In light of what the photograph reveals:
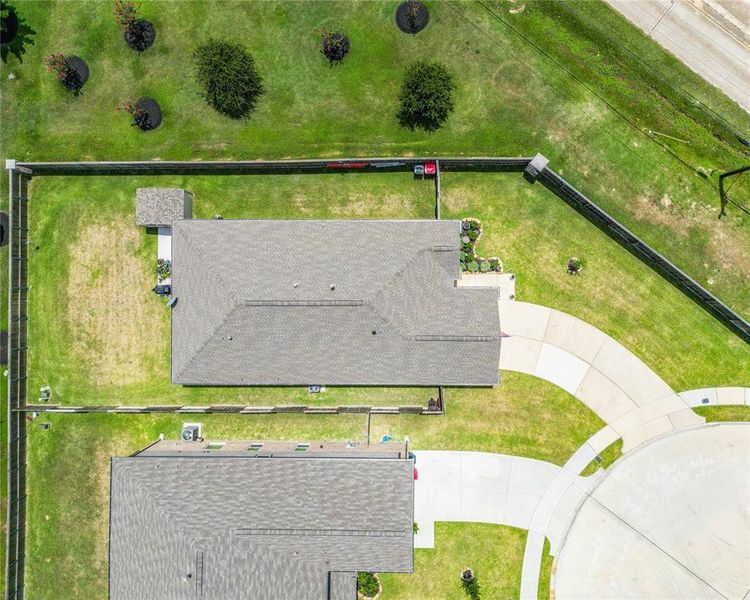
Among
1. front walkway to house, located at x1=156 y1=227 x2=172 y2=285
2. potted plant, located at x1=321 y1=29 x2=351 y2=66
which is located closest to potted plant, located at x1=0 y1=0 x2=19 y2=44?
front walkway to house, located at x1=156 y1=227 x2=172 y2=285

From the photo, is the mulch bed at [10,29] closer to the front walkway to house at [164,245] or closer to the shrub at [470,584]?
the front walkway to house at [164,245]

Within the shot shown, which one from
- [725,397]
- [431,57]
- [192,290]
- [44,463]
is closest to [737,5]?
[431,57]

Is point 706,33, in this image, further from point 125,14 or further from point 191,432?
point 191,432

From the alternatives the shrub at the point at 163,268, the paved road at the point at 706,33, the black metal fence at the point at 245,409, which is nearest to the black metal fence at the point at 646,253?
the paved road at the point at 706,33

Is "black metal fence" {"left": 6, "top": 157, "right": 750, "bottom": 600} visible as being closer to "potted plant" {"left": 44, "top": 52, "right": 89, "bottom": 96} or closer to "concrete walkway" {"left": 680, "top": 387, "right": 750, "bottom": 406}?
"concrete walkway" {"left": 680, "top": 387, "right": 750, "bottom": 406}

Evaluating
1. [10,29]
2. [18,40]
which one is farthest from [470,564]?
[10,29]
